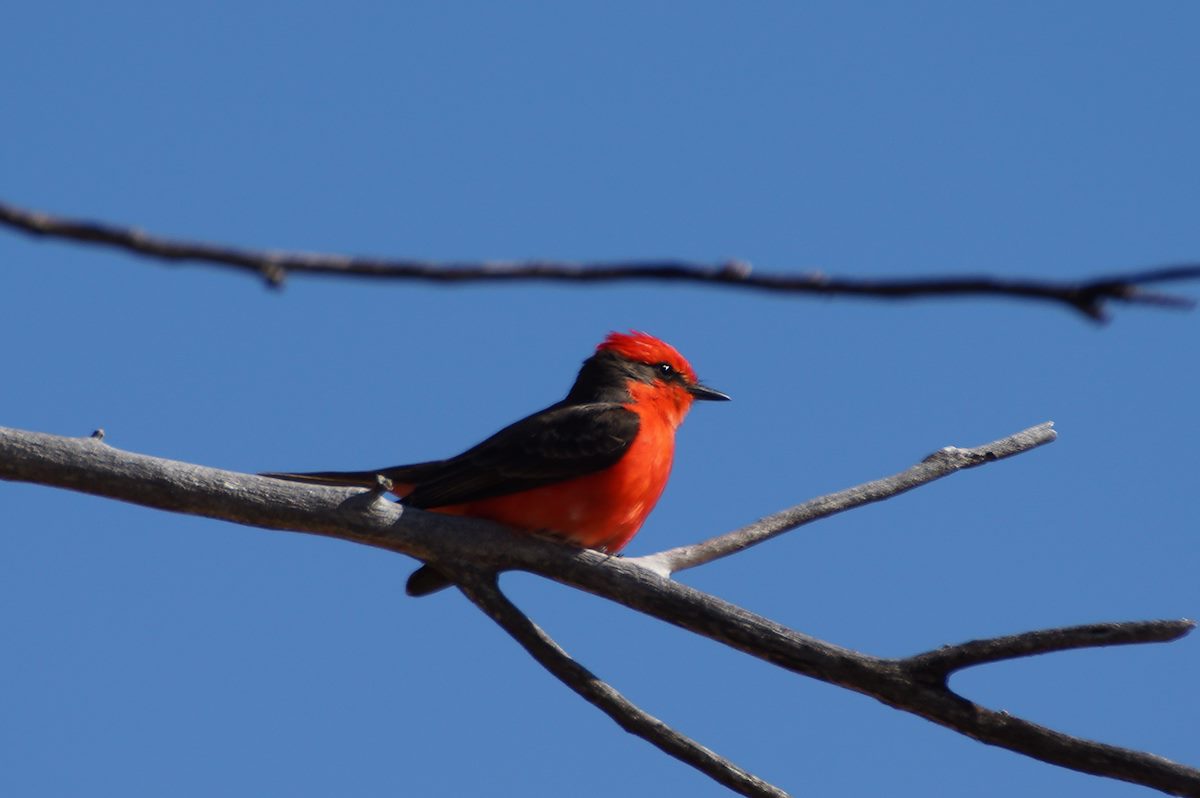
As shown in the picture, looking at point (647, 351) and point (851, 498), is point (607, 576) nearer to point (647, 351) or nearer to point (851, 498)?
point (851, 498)

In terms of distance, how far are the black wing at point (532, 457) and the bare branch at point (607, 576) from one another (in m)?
1.47

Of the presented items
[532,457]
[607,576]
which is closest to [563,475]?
[532,457]

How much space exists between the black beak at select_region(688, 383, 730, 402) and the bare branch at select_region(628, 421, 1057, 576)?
8.02 feet

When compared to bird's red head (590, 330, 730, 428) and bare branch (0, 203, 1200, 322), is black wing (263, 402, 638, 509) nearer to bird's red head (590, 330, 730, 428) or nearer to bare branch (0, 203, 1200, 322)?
bird's red head (590, 330, 730, 428)

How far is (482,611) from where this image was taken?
5.45m

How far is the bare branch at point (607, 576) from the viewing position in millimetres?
4652

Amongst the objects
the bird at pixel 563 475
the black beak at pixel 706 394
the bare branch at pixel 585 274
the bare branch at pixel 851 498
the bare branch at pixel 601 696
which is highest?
the black beak at pixel 706 394

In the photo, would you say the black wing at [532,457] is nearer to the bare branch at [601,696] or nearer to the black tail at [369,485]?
the black tail at [369,485]

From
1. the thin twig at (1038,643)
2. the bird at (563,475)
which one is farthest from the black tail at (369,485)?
the thin twig at (1038,643)

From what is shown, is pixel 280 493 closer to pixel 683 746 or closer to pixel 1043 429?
pixel 683 746

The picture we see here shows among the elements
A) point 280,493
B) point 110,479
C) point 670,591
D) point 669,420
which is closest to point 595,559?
point 670,591

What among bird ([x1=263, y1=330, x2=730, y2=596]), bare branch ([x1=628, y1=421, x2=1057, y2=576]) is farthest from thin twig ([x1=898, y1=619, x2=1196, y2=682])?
bird ([x1=263, y1=330, x2=730, y2=596])

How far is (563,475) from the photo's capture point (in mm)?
7105

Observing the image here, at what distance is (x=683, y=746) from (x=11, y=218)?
13.1ft
